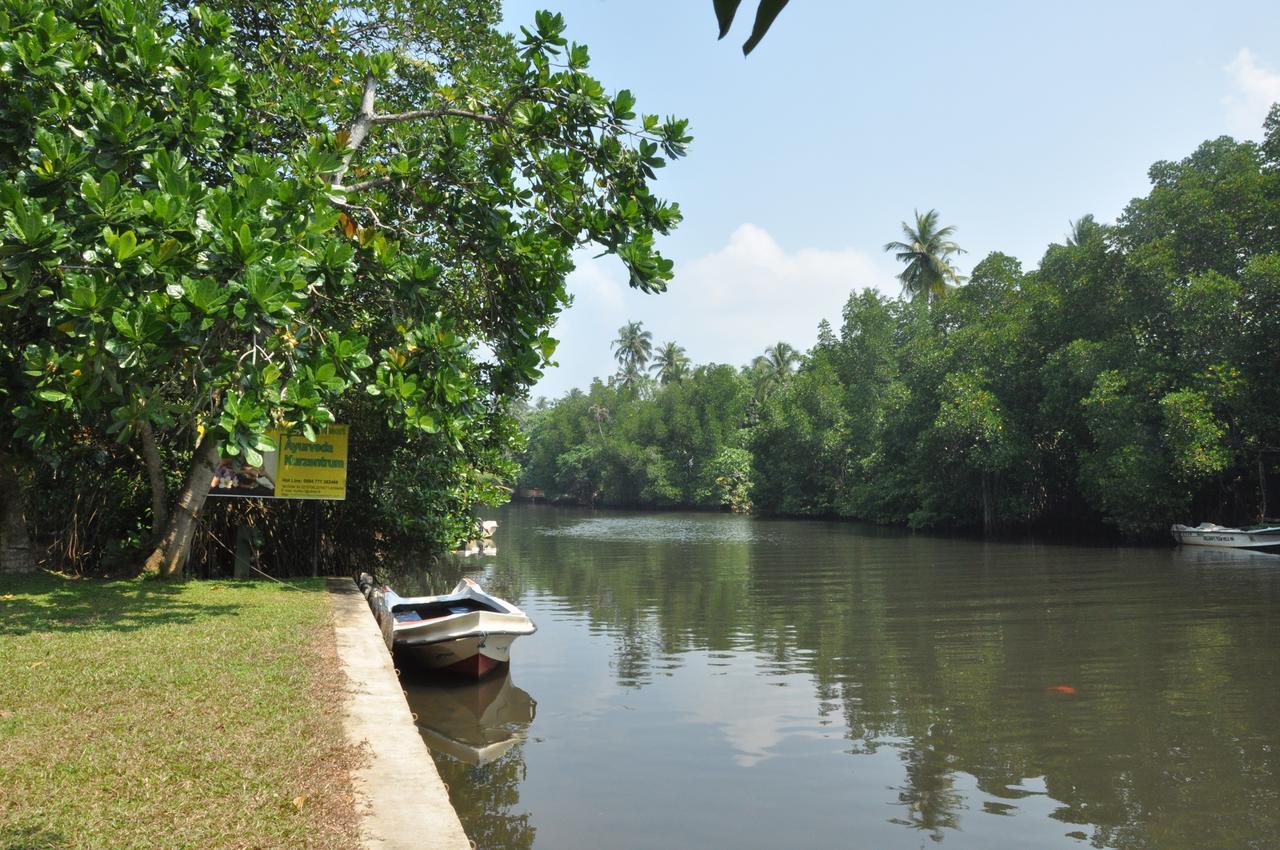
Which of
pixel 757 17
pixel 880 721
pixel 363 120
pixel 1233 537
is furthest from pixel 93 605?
pixel 1233 537

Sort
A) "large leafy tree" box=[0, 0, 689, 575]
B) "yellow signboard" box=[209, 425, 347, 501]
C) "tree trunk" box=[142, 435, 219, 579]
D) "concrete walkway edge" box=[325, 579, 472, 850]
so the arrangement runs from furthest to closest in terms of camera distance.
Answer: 1. "yellow signboard" box=[209, 425, 347, 501]
2. "tree trunk" box=[142, 435, 219, 579]
3. "large leafy tree" box=[0, 0, 689, 575]
4. "concrete walkway edge" box=[325, 579, 472, 850]

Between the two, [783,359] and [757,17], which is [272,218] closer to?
[757,17]

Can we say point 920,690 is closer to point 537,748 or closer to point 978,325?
point 537,748

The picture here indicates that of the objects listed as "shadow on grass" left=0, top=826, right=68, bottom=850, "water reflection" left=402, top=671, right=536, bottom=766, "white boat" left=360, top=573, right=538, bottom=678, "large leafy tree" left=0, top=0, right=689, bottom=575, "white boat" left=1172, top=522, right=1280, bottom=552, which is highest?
"large leafy tree" left=0, top=0, right=689, bottom=575

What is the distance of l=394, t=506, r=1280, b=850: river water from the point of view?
A: 6.50 meters

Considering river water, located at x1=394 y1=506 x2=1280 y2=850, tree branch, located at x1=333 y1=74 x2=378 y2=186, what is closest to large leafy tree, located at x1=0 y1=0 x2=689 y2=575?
tree branch, located at x1=333 y1=74 x2=378 y2=186

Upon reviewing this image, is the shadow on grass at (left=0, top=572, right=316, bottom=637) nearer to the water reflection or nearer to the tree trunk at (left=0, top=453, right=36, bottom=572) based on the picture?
the tree trunk at (left=0, top=453, right=36, bottom=572)

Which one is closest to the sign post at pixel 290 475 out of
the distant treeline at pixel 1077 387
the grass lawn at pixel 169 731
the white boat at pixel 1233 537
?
the grass lawn at pixel 169 731

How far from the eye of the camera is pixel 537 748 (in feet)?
27.3

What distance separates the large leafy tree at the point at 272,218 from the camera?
7.34m

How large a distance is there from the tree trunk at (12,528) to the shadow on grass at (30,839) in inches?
379

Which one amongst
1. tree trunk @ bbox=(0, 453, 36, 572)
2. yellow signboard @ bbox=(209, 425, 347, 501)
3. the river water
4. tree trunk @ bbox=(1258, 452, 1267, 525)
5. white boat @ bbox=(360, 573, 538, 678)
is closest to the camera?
the river water

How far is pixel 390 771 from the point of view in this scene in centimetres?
502

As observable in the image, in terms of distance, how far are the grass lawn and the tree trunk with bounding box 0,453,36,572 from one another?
2.99m
